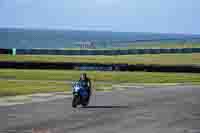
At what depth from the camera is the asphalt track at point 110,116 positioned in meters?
19.9

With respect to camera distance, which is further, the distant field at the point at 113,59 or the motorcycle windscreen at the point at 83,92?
the distant field at the point at 113,59

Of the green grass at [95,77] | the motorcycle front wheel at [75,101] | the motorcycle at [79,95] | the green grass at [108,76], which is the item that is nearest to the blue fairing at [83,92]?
the motorcycle at [79,95]

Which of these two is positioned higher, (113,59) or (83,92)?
(113,59)

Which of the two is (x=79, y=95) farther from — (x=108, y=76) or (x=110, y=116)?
(x=108, y=76)

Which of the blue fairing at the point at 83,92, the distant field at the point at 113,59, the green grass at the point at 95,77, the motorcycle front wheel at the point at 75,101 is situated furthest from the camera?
the distant field at the point at 113,59

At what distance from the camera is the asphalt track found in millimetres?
19938

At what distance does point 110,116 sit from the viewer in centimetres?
2405

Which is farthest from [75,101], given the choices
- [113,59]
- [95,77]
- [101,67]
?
[113,59]

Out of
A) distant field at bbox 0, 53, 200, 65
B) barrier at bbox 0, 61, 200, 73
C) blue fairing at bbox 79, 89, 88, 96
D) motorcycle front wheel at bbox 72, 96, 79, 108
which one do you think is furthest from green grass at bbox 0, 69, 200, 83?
motorcycle front wheel at bbox 72, 96, 79, 108

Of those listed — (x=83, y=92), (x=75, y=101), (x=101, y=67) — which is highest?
(x=101, y=67)

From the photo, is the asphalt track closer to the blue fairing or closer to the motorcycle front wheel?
the motorcycle front wheel

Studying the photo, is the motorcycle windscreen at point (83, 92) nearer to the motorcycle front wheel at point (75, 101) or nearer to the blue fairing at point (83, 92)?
the blue fairing at point (83, 92)

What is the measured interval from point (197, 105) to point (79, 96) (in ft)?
24.5

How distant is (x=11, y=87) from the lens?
40562 millimetres
